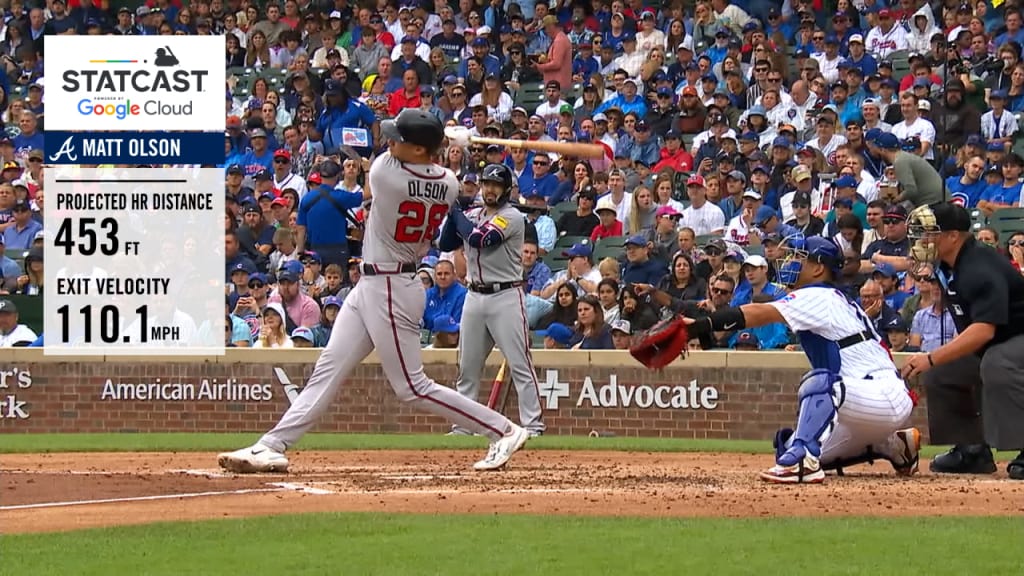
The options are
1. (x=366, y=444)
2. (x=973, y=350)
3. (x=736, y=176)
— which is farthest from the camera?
(x=736, y=176)

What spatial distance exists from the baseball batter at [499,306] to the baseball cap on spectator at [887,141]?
200 inches

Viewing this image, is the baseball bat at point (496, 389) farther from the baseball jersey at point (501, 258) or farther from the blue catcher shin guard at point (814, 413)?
the blue catcher shin guard at point (814, 413)

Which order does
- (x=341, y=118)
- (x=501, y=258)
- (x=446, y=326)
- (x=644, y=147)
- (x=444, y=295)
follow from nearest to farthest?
1. (x=501, y=258)
2. (x=446, y=326)
3. (x=444, y=295)
4. (x=644, y=147)
5. (x=341, y=118)

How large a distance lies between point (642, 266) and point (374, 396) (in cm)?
293

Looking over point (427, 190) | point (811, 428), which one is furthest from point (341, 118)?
point (811, 428)

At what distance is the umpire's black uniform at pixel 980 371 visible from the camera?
32.6ft

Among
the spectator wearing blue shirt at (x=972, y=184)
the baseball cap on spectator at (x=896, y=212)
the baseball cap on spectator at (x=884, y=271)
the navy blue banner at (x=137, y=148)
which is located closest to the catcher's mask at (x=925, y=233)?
the baseball cap on spectator at (x=884, y=271)

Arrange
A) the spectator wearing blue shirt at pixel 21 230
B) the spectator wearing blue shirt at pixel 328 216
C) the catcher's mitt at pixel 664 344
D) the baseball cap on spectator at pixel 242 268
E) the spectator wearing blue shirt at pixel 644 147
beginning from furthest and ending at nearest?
1. the spectator wearing blue shirt at pixel 21 230
2. the spectator wearing blue shirt at pixel 644 147
3. the baseball cap on spectator at pixel 242 268
4. the spectator wearing blue shirt at pixel 328 216
5. the catcher's mitt at pixel 664 344

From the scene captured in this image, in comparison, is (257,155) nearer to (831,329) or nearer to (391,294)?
(391,294)

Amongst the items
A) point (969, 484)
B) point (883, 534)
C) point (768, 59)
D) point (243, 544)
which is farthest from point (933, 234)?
point (768, 59)

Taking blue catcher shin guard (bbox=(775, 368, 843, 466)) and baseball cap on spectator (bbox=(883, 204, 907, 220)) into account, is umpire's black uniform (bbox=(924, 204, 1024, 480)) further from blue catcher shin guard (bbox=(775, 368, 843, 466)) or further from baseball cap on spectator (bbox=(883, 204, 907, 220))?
baseball cap on spectator (bbox=(883, 204, 907, 220))

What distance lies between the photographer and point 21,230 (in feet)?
69.1

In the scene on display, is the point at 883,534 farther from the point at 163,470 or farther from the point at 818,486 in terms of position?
the point at 163,470

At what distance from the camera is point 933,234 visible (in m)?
10.2
